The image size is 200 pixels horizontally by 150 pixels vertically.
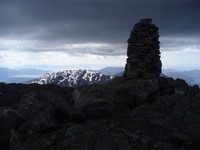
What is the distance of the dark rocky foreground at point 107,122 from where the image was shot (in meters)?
18.3

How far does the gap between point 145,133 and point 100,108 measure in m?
6.24

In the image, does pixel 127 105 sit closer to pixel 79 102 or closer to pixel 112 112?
pixel 112 112

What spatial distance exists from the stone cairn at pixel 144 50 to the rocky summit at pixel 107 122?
1731 cm

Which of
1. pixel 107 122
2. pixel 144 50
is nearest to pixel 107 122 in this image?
pixel 107 122

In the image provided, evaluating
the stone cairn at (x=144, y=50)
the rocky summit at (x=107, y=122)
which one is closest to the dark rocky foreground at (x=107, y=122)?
the rocky summit at (x=107, y=122)

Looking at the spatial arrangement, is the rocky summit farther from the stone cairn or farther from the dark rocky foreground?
the stone cairn

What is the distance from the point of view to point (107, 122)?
2172 cm

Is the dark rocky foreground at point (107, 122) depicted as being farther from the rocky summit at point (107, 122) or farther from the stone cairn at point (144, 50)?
the stone cairn at point (144, 50)

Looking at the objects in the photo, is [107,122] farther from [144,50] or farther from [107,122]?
[144,50]

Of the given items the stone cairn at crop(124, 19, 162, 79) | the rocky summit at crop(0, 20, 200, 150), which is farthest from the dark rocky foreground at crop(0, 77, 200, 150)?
the stone cairn at crop(124, 19, 162, 79)

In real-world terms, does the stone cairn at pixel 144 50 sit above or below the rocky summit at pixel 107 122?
above

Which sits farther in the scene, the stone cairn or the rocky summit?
the stone cairn

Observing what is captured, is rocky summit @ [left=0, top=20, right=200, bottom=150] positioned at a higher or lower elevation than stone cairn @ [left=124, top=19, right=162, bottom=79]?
lower

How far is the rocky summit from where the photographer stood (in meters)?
18.3
